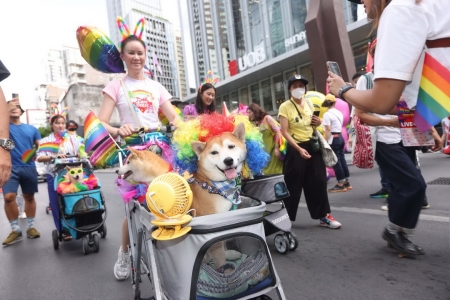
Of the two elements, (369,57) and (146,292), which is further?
(369,57)

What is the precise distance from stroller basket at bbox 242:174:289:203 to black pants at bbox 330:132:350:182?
3469 mm

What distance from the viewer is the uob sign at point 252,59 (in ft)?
74.8

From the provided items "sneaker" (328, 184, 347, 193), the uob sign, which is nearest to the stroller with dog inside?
"sneaker" (328, 184, 347, 193)

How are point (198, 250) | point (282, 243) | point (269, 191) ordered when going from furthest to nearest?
1. point (282, 243)
2. point (269, 191)
3. point (198, 250)

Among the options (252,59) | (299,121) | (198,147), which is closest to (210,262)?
(198,147)

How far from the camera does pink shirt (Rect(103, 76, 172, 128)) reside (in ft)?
8.60

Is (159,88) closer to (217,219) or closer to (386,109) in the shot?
(217,219)

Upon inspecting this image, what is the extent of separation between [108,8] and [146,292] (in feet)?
274

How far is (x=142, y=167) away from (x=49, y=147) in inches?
136

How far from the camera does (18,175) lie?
4.64 meters

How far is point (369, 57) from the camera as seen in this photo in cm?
309

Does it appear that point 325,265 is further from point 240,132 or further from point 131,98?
point 131,98

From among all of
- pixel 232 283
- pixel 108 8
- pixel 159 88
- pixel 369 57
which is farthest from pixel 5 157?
pixel 108 8

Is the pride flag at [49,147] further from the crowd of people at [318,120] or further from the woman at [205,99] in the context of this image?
the woman at [205,99]
